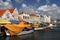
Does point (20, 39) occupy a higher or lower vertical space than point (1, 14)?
lower

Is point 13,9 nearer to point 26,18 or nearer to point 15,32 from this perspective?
point 26,18

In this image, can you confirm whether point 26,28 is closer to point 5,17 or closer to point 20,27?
point 20,27

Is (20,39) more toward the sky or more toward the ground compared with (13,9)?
more toward the ground

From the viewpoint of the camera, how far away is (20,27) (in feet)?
94.0

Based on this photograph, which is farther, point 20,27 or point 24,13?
point 24,13

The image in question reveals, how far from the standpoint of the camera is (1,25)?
28.0m

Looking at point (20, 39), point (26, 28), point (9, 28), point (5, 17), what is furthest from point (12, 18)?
point (20, 39)

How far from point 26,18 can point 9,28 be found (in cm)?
2020

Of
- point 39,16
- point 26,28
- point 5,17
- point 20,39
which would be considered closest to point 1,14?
point 5,17

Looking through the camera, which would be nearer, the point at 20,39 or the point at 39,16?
the point at 20,39

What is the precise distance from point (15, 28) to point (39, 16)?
3197 centimetres

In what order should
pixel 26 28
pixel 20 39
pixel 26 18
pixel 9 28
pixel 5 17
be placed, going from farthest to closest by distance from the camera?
pixel 26 18, pixel 5 17, pixel 26 28, pixel 9 28, pixel 20 39

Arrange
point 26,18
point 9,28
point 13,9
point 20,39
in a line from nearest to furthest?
point 20,39 < point 9,28 < point 13,9 < point 26,18

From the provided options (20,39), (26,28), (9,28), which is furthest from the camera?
(26,28)
